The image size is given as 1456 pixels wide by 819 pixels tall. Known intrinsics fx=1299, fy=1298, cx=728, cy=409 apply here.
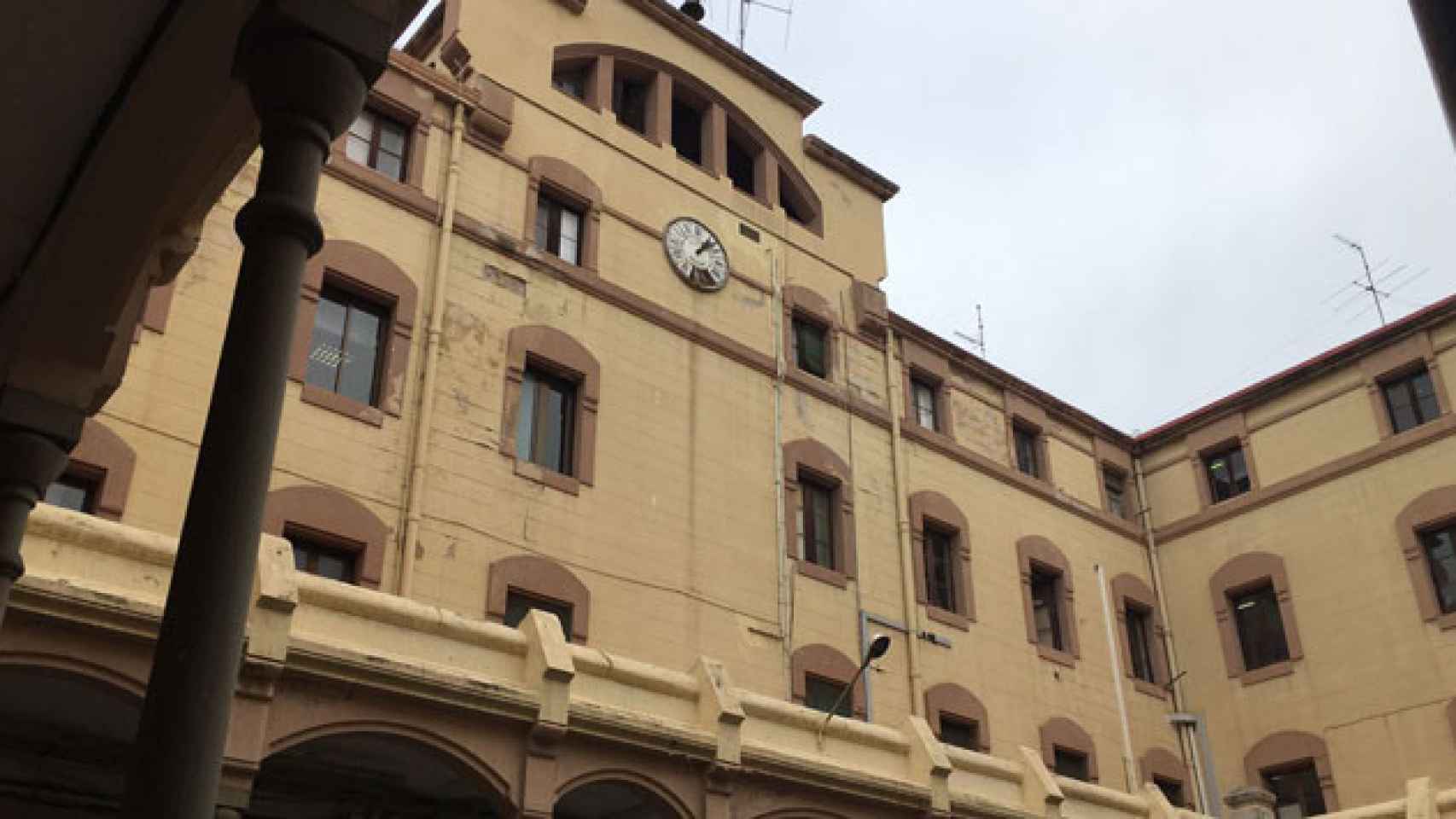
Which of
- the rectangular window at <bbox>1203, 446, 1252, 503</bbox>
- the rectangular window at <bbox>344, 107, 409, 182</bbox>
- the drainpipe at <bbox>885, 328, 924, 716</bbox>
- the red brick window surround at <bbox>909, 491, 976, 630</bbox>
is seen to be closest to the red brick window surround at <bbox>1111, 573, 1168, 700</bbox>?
the rectangular window at <bbox>1203, 446, 1252, 503</bbox>

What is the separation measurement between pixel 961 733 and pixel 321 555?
1155cm

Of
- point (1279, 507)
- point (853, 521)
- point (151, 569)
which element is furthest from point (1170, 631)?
point (151, 569)

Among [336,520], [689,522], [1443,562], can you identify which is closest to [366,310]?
[336,520]

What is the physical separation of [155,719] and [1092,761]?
2192 centimetres

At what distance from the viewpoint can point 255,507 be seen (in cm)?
→ 454

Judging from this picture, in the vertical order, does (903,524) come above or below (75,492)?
above

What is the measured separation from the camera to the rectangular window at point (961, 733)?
21.6 meters

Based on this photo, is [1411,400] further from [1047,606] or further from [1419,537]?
[1047,606]

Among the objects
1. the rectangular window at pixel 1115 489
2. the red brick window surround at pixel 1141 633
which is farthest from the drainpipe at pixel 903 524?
the rectangular window at pixel 1115 489

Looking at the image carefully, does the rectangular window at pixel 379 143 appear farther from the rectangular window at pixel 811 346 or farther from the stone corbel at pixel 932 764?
the stone corbel at pixel 932 764

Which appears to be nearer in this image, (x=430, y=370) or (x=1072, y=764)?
(x=430, y=370)

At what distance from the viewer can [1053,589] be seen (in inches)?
1000

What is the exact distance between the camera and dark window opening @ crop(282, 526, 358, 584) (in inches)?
596

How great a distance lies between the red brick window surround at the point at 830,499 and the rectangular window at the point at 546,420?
4.02 metres
